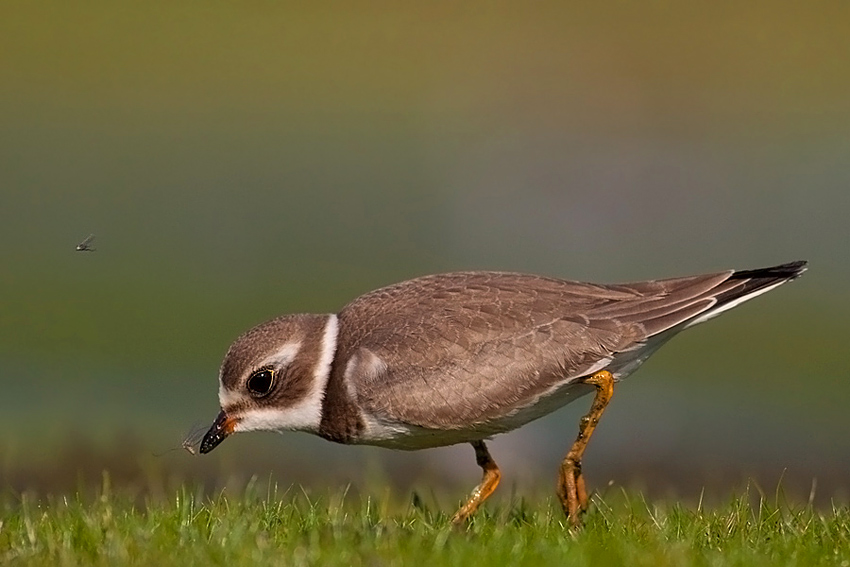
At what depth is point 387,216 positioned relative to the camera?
18344 millimetres

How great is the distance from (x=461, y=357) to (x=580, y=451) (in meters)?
0.92

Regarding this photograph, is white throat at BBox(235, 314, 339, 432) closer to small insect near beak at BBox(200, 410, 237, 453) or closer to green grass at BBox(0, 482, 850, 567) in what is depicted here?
small insect near beak at BBox(200, 410, 237, 453)

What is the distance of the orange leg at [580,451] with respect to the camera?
846cm

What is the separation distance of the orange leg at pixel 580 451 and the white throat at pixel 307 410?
4.54ft

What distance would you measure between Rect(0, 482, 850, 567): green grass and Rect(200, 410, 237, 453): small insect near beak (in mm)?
329

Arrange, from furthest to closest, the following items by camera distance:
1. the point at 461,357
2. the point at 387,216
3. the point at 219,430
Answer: the point at 387,216 → the point at 219,430 → the point at 461,357

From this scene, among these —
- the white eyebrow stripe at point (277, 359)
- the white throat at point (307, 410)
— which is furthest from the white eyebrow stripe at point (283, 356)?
the white throat at point (307, 410)

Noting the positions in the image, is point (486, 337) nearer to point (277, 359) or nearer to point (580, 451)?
point (580, 451)

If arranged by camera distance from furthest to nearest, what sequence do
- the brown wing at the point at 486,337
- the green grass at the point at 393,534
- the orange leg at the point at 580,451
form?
1. the orange leg at the point at 580,451
2. the brown wing at the point at 486,337
3. the green grass at the point at 393,534

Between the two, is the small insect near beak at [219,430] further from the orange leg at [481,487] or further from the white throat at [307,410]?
the orange leg at [481,487]

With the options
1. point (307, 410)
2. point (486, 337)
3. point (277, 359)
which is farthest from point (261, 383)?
point (486, 337)

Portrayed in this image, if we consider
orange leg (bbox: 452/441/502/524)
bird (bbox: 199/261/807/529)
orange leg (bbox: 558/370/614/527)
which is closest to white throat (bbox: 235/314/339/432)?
bird (bbox: 199/261/807/529)

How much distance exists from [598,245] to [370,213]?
2861mm

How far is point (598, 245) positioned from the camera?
56.4 feet
